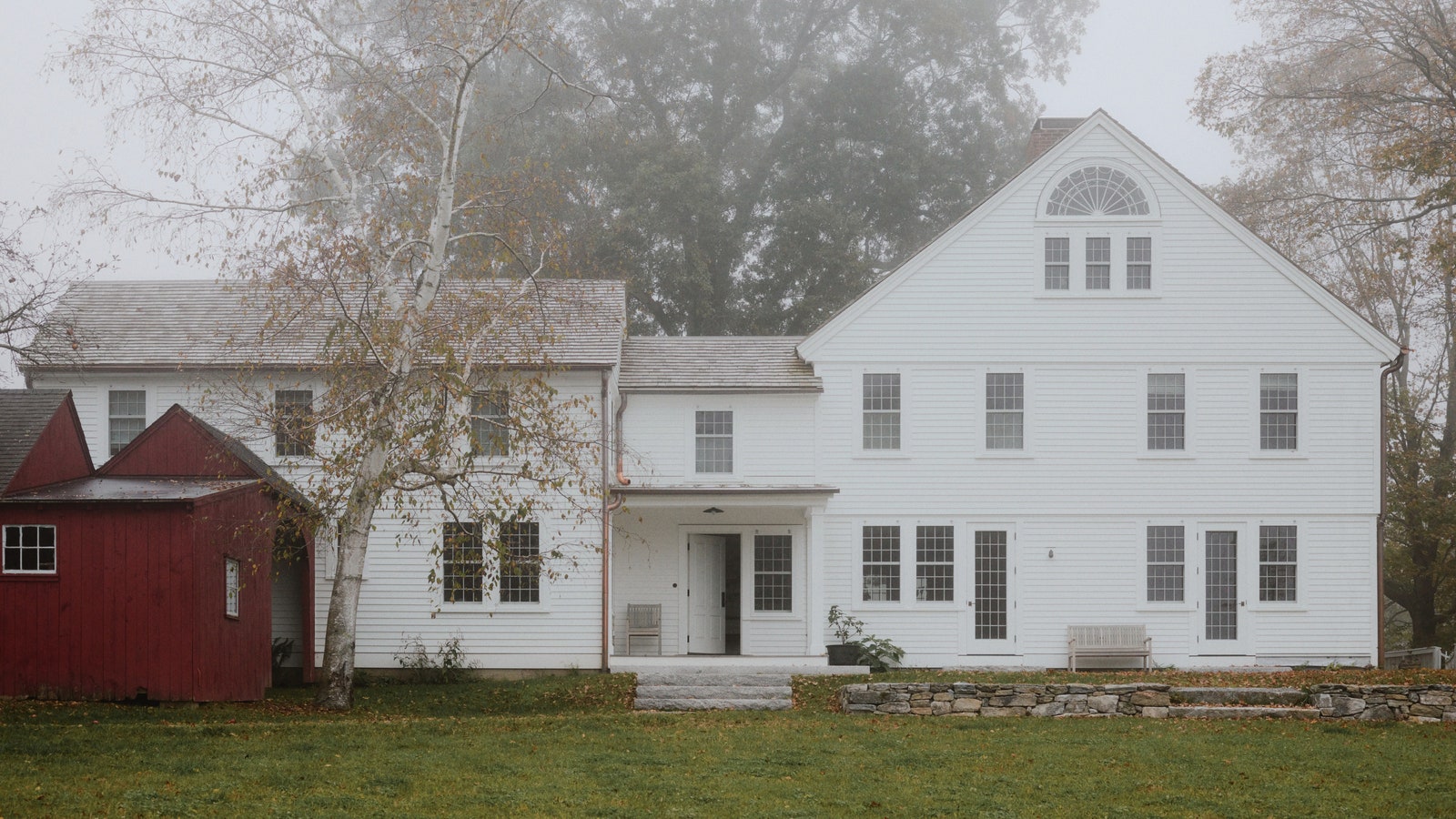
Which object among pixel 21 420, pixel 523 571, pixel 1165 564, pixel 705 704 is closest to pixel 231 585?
pixel 21 420

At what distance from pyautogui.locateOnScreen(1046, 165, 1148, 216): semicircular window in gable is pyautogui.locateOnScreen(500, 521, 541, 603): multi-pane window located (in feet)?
34.3

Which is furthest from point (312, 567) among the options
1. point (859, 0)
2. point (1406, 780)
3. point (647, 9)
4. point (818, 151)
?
point (859, 0)

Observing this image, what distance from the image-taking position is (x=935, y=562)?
78.7 ft

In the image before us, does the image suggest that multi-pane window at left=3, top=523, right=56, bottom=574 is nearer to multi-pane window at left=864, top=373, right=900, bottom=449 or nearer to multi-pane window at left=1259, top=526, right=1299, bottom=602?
multi-pane window at left=864, top=373, right=900, bottom=449

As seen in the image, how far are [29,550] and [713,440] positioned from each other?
1085 centimetres

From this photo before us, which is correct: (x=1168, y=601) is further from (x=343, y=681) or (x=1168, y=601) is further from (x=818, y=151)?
(x=818, y=151)

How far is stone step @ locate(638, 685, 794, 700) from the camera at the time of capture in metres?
19.4

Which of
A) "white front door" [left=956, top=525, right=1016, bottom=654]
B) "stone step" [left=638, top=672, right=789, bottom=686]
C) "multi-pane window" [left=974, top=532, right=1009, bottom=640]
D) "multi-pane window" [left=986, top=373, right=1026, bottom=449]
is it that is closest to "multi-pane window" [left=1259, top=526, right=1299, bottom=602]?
"white front door" [left=956, top=525, right=1016, bottom=654]

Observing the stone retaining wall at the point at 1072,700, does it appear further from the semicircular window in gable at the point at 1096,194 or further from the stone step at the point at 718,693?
the semicircular window in gable at the point at 1096,194

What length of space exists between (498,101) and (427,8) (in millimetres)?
16889

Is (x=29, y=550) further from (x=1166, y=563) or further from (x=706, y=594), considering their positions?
(x=1166, y=563)

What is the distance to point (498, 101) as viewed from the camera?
36375 mm

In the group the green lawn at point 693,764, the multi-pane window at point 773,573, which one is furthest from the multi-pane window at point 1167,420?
the green lawn at point 693,764

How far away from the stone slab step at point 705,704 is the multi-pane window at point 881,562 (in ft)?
16.8
